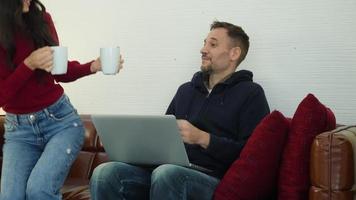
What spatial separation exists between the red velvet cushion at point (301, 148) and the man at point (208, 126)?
258mm

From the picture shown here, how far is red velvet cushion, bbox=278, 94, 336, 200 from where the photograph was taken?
1.55 meters

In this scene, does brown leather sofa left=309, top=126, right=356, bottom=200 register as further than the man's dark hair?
No

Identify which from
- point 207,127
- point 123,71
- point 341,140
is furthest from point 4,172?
point 123,71

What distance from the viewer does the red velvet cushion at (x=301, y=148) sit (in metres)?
1.55

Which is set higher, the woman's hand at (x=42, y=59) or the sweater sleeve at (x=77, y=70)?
the woman's hand at (x=42, y=59)

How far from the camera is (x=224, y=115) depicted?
1960 mm

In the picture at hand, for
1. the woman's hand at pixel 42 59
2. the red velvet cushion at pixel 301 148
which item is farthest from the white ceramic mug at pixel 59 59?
the red velvet cushion at pixel 301 148

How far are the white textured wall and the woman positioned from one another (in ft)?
3.15

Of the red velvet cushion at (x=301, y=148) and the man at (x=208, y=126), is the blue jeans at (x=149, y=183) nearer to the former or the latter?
the man at (x=208, y=126)

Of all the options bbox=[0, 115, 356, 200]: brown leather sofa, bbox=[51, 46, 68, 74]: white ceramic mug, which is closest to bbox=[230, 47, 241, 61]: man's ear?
bbox=[0, 115, 356, 200]: brown leather sofa

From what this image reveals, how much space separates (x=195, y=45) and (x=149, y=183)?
0.94 meters

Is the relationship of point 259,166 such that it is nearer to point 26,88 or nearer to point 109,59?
point 109,59

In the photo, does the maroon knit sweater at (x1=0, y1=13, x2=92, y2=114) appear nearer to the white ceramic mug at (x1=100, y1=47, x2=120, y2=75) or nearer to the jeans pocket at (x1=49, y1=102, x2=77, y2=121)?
the jeans pocket at (x1=49, y1=102, x2=77, y2=121)

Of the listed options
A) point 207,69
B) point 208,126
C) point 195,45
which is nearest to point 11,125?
point 208,126
